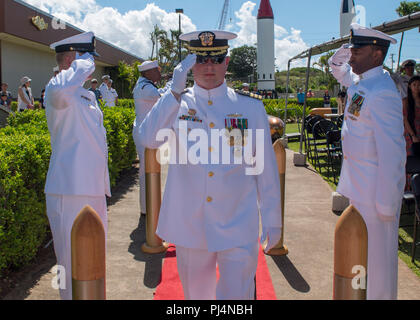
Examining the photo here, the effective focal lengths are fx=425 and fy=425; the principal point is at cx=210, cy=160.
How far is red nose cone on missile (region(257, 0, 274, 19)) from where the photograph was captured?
2328 inches

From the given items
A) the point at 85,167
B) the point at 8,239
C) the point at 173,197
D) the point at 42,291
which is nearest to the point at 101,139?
the point at 85,167

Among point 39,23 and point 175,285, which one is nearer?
point 175,285

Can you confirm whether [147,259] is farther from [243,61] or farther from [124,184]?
[243,61]

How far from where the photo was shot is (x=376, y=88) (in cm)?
317

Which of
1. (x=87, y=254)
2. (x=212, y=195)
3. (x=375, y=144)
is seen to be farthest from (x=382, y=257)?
(x=87, y=254)

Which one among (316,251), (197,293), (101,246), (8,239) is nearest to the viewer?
(101,246)

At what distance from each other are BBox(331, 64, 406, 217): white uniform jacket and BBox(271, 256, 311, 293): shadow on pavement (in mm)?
1239

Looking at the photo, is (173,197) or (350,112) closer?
(173,197)

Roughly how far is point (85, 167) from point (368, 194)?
7.28 feet

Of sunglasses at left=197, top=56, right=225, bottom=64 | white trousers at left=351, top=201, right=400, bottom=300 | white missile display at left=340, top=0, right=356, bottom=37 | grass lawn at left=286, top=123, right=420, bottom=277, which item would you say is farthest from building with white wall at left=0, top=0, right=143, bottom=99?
white missile display at left=340, top=0, right=356, bottom=37

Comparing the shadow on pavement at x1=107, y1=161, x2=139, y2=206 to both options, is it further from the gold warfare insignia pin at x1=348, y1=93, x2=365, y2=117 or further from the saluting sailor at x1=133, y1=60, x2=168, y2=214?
the gold warfare insignia pin at x1=348, y1=93, x2=365, y2=117

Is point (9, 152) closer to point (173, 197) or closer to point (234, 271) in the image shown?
point (173, 197)

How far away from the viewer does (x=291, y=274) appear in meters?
4.56

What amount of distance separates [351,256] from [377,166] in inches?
67.5
